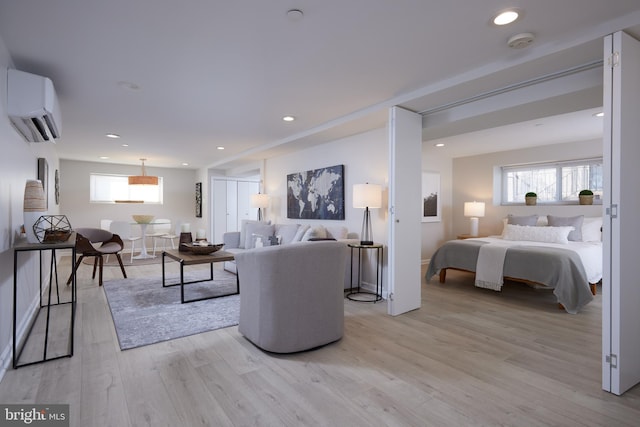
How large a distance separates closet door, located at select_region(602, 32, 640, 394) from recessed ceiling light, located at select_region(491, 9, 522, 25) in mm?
621

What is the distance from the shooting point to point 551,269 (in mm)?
3842

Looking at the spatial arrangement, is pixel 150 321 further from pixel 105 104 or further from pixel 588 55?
pixel 588 55

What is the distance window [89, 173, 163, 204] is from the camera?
829cm

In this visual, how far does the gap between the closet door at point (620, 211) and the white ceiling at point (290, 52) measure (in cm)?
29

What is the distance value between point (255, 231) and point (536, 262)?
4.03 m

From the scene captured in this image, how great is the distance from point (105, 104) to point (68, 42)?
149cm

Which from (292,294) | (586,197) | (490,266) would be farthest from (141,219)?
(586,197)

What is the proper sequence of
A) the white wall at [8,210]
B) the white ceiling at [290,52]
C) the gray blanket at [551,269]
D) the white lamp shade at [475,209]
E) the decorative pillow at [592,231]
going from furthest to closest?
the white lamp shade at [475,209], the decorative pillow at [592,231], the gray blanket at [551,269], the white wall at [8,210], the white ceiling at [290,52]

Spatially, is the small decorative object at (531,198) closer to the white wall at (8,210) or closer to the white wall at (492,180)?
the white wall at (492,180)

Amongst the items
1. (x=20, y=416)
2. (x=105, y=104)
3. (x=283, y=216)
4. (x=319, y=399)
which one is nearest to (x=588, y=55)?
(x=319, y=399)

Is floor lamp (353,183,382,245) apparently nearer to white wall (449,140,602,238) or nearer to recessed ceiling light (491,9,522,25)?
recessed ceiling light (491,9,522,25)

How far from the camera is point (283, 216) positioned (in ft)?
20.9

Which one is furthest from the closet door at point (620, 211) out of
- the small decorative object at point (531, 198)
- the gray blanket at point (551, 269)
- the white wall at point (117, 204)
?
the white wall at point (117, 204)

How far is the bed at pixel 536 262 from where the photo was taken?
368 cm
